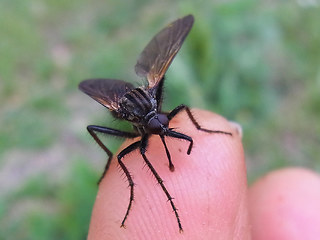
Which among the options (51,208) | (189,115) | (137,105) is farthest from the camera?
(51,208)

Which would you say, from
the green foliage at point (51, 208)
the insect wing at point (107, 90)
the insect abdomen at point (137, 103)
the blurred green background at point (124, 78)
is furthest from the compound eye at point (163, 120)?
the green foliage at point (51, 208)

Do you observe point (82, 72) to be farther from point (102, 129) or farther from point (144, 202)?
point (144, 202)

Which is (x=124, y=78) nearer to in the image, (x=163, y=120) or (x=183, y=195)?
(x=163, y=120)

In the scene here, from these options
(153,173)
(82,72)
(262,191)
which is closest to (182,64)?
(82,72)

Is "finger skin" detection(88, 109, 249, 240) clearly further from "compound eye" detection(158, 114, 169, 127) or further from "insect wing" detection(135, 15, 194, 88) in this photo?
"insect wing" detection(135, 15, 194, 88)

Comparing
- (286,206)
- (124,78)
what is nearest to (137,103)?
(286,206)

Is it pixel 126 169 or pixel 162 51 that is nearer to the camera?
pixel 126 169
